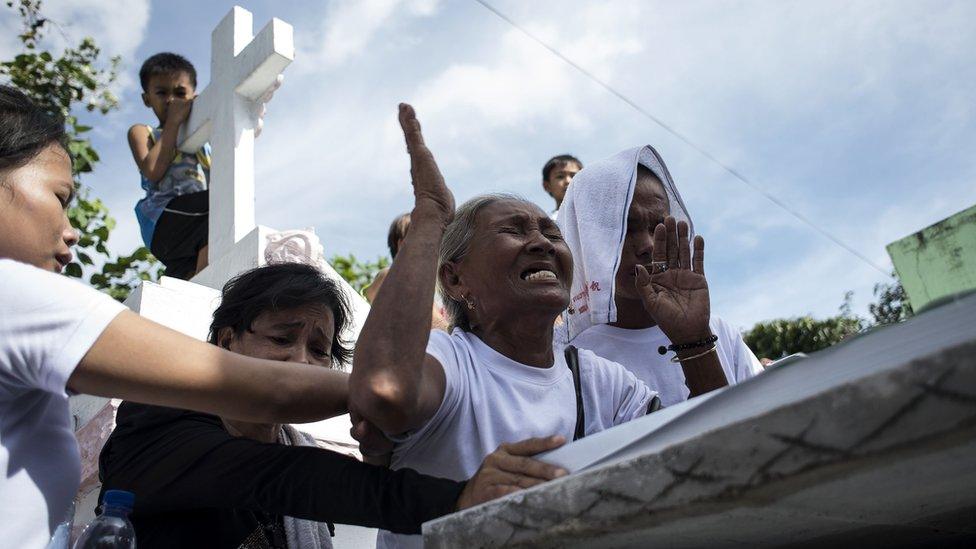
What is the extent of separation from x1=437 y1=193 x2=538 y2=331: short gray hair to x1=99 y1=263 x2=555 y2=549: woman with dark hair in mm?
322

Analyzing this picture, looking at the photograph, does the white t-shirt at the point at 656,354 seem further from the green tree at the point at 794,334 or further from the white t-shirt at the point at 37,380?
the green tree at the point at 794,334

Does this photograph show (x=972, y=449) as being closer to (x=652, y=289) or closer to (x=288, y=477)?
(x=288, y=477)

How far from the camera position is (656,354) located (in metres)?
2.88

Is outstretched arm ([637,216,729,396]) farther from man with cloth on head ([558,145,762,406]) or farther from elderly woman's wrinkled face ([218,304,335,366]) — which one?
elderly woman's wrinkled face ([218,304,335,366])

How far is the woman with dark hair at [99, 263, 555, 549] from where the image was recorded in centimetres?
164

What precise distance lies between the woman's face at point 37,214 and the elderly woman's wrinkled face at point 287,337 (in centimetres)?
68

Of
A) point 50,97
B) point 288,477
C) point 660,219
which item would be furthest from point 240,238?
point 50,97

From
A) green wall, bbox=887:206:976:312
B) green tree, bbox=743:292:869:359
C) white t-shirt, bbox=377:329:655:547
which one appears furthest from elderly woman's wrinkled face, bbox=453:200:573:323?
green tree, bbox=743:292:869:359

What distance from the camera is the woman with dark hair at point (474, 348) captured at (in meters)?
1.66

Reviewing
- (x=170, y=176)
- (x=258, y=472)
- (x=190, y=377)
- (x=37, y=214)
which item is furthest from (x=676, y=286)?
(x=170, y=176)

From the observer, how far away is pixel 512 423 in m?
1.97

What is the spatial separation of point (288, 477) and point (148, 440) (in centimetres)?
43

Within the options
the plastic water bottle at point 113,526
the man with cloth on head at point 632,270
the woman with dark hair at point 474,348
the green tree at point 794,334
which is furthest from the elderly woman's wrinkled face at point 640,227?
the green tree at point 794,334

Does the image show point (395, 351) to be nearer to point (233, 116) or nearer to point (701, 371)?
point (701, 371)
